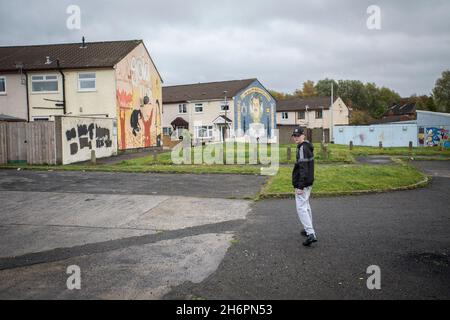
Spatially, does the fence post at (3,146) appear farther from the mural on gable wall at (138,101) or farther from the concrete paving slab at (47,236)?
Answer: the concrete paving slab at (47,236)

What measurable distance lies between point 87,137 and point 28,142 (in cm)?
310

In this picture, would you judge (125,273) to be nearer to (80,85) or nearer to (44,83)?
(80,85)

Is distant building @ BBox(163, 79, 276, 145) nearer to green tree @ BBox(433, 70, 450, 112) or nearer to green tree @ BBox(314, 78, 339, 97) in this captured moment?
green tree @ BBox(433, 70, 450, 112)

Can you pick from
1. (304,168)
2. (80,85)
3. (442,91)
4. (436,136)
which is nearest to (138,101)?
(80,85)

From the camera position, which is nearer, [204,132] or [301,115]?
[204,132]

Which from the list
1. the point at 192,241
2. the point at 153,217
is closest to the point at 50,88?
the point at 153,217

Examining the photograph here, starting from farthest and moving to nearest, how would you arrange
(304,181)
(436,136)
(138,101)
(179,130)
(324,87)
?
1. (324,87)
2. (179,130)
3. (436,136)
4. (138,101)
5. (304,181)

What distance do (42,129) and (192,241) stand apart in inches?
580

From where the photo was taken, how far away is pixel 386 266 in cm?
507

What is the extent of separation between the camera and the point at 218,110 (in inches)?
1784

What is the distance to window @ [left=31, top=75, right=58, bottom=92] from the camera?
26.7 m

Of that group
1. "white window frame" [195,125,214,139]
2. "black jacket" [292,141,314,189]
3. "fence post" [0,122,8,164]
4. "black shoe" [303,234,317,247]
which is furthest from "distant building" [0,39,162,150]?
"black shoe" [303,234,317,247]
